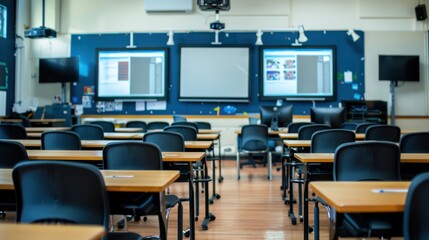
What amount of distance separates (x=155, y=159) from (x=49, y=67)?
678 cm

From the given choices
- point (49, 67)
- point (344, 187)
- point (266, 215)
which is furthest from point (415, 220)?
point (49, 67)

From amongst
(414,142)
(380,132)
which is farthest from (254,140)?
(414,142)

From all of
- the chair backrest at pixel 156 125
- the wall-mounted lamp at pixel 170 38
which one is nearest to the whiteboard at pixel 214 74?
the wall-mounted lamp at pixel 170 38

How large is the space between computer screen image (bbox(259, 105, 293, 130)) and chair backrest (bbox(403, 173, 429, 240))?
4.26 m

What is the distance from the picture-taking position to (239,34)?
818 cm

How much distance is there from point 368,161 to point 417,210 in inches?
31.9

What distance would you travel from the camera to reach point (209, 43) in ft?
26.8

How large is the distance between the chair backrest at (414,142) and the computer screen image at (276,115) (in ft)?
8.22

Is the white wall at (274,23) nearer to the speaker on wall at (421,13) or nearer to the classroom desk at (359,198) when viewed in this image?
the speaker on wall at (421,13)

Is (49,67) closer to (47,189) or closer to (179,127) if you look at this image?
(179,127)

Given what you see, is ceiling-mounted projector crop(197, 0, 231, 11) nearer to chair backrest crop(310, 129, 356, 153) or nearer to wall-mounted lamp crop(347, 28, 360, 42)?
wall-mounted lamp crop(347, 28, 360, 42)

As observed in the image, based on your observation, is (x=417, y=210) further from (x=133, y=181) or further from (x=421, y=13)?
(x=421, y=13)

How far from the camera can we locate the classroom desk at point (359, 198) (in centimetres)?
130

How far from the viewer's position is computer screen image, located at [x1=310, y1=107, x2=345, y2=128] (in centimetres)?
495
